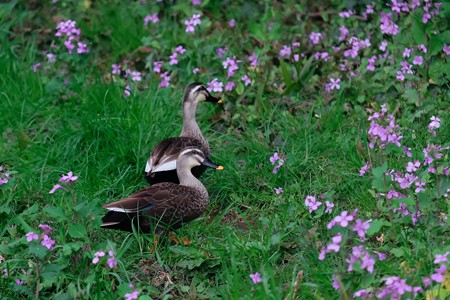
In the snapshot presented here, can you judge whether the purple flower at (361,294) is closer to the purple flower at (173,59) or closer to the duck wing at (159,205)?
the duck wing at (159,205)

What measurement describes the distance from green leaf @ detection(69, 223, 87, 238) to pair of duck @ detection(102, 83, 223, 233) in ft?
0.94

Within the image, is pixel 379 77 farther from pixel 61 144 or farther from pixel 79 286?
pixel 79 286

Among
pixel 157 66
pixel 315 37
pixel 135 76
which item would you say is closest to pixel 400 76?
pixel 315 37

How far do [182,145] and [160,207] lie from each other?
776 mm

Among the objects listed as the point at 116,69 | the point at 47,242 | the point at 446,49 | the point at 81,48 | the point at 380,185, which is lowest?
the point at 116,69

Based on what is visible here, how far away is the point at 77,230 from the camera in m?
5.09

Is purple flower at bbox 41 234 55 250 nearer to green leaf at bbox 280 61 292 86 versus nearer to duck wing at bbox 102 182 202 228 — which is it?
duck wing at bbox 102 182 202 228

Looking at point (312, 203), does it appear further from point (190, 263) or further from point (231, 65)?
point (231, 65)

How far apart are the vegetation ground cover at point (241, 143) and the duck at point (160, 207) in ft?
0.40

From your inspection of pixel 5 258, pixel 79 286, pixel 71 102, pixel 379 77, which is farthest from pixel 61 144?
pixel 379 77

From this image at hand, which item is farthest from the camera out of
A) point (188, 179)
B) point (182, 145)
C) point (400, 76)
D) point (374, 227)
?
point (400, 76)

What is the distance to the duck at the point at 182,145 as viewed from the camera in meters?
6.02

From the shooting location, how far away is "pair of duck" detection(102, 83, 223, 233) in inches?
214

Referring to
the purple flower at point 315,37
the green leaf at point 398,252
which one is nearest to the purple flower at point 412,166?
the green leaf at point 398,252
